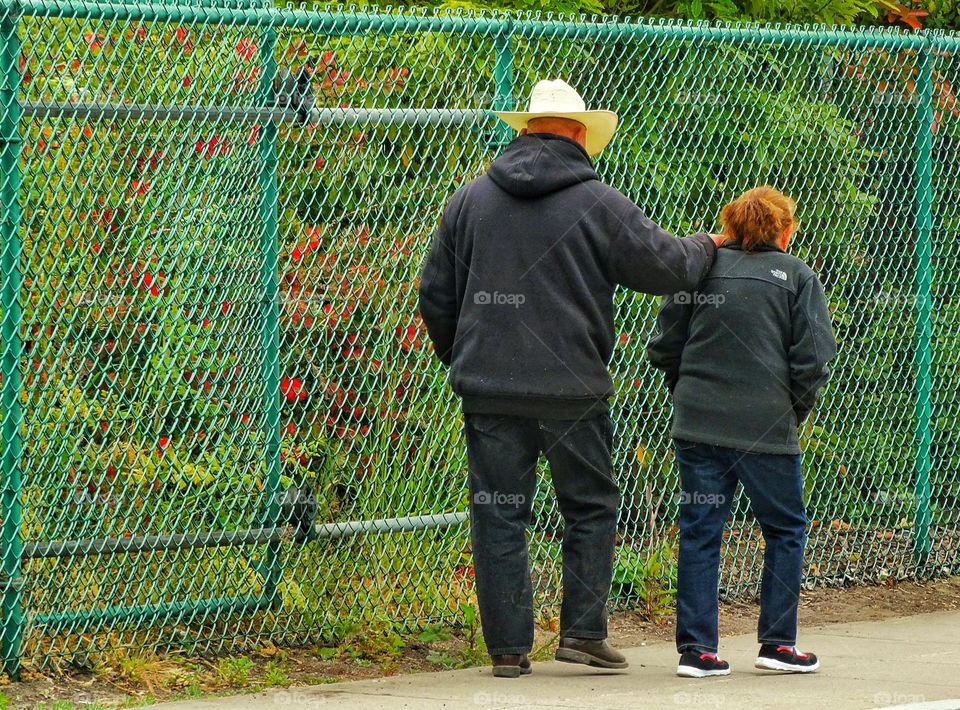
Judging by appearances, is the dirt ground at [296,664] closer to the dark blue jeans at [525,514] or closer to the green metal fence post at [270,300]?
the green metal fence post at [270,300]

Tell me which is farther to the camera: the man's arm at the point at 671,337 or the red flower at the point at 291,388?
the red flower at the point at 291,388

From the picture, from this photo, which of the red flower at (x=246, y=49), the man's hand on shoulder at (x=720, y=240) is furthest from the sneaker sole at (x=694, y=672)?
the red flower at (x=246, y=49)

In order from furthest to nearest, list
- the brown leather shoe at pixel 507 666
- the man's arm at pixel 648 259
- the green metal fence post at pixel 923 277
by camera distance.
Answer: the green metal fence post at pixel 923 277 < the brown leather shoe at pixel 507 666 < the man's arm at pixel 648 259

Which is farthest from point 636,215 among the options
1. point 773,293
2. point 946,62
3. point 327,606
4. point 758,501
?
point 946,62

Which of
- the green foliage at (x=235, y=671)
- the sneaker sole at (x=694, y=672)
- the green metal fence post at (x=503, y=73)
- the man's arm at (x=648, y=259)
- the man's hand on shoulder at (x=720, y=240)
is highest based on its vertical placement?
the green metal fence post at (x=503, y=73)

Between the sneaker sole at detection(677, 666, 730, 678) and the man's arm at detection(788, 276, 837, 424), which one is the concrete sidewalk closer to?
the sneaker sole at detection(677, 666, 730, 678)

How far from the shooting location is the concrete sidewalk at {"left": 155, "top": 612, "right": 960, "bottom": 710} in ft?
16.0

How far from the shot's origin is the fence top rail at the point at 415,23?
507 centimetres

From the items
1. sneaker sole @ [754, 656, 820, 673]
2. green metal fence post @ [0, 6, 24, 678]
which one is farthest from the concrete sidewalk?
green metal fence post @ [0, 6, 24, 678]

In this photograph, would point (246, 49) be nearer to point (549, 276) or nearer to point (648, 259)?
point (549, 276)

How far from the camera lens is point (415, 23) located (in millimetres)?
5688

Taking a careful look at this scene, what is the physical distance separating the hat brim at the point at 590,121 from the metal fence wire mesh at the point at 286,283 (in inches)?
21.0

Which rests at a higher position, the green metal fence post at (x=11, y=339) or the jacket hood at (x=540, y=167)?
the jacket hood at (x=540, y=167)

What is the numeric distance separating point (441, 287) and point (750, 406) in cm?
126
